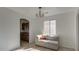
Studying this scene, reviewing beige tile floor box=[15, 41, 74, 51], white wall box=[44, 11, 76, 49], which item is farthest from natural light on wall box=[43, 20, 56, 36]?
beige tile floor box=[15, 41, 74, 51]

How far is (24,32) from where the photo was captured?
3.91 feet

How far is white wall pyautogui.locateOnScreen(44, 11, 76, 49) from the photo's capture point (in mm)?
1111

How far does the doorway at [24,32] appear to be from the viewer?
3.84ft

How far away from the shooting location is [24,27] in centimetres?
119

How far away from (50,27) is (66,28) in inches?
9.9

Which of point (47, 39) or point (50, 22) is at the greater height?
point (50, 22)

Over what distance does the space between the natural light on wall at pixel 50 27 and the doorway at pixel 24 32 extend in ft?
0.98

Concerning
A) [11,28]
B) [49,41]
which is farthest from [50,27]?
[11,28]

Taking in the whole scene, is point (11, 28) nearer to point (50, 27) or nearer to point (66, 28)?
point (50, 27)

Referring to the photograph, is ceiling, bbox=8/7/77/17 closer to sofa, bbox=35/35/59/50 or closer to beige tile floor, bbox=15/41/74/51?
sofa, bbox=35/35/59/50

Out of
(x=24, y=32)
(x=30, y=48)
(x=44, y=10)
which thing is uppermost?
(x=44, y=10)
